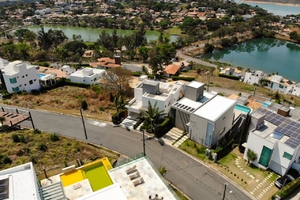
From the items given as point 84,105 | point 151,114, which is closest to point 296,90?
point 151,114

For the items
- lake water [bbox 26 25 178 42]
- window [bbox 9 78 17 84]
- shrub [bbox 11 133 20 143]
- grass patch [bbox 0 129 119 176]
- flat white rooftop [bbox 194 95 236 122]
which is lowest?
lake water [bbox 26 25 178 42]

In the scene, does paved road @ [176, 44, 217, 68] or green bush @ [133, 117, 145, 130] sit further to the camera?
paved road @ [176, 44, 217, 68]

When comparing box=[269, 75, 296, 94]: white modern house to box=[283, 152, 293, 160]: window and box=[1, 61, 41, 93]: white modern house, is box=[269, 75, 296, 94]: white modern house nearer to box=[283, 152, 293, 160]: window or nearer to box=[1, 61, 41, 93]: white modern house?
box=[283, 152, 293, 160]: window

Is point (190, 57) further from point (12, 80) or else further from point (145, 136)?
point (12, 80)

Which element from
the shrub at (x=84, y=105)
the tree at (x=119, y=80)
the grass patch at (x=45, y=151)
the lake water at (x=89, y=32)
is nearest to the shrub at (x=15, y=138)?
the grass patch at (x=45, y=151)

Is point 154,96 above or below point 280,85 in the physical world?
above

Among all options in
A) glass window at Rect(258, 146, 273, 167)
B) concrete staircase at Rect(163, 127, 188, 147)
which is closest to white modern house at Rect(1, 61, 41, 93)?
concrete staircase at Rect(163, 127, 188, 147)

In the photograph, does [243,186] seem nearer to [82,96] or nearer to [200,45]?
[82,96]
